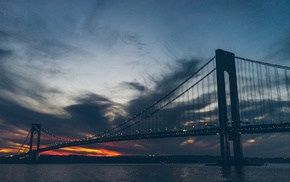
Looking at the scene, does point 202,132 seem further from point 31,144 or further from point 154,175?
point 31,144

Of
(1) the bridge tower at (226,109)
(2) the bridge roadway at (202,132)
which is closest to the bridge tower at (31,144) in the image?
(2) the bridge roadway at (202,132)

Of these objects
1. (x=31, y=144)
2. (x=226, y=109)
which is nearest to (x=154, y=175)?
(x=226, y=109)

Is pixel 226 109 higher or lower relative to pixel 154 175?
higher

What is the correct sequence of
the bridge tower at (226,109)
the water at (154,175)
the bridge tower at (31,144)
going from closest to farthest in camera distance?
1. the water at (154,175)
2. the bridge tower at (226,109)
3. the bridge tower at (31,144)

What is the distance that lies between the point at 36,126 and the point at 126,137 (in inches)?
2667

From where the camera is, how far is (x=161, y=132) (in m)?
79.1

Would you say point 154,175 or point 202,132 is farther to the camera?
point 202,132

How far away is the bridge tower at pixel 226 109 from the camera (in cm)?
6444

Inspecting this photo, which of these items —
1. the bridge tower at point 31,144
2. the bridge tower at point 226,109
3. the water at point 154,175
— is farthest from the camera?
the bridge tower at point 31,144

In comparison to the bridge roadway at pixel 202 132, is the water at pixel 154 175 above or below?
below

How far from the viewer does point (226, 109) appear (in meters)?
66.9

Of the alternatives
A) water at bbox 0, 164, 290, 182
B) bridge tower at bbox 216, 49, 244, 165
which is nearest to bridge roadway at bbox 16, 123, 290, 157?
bridge tower at bbox 216, 49, 244, 165

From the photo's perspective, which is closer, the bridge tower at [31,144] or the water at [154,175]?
the water at [154,175]

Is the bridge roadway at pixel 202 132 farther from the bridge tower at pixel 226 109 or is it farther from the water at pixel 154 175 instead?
the water at pixel 154 175
